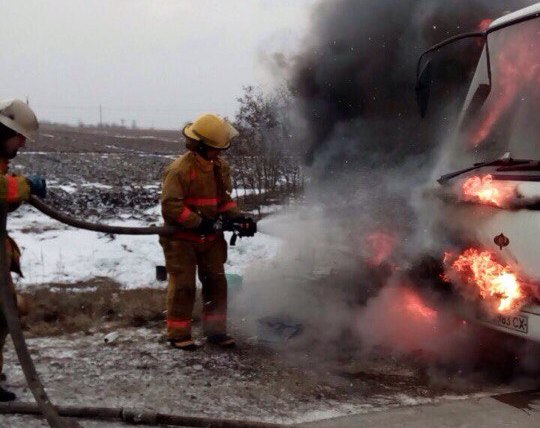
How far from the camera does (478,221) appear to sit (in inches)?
166

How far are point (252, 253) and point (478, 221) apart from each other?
4832 mm

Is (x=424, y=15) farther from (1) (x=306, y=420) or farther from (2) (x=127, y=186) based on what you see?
(2) (x=127, y=186)

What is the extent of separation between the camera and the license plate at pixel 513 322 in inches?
152

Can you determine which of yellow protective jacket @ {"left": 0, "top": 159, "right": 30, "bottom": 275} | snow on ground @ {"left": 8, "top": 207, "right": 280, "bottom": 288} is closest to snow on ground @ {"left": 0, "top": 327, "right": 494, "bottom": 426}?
yellow protective jacket @ {"left": 0, "top": 159, "right": 30, "bottom": 275}

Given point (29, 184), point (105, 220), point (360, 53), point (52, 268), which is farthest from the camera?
point (105, 220)

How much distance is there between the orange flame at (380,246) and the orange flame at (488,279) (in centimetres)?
142

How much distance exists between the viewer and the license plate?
12.7 ft

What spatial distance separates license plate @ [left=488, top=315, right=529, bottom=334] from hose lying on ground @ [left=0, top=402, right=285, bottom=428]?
5.68 feet

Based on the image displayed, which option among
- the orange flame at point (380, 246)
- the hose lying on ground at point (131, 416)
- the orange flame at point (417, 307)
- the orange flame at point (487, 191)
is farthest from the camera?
the orange flame at point (380, 246)

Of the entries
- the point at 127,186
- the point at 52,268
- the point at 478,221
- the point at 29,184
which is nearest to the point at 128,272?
the point at 52,268

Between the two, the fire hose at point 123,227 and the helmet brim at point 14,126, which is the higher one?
the helmet brim at point 14,126

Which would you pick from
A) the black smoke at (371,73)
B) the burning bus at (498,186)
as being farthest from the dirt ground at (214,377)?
the black smoke at (371,73)

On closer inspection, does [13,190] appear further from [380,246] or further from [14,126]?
[380,246]

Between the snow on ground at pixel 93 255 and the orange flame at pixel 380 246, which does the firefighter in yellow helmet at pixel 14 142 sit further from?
the orange flame at pixel 380 246
